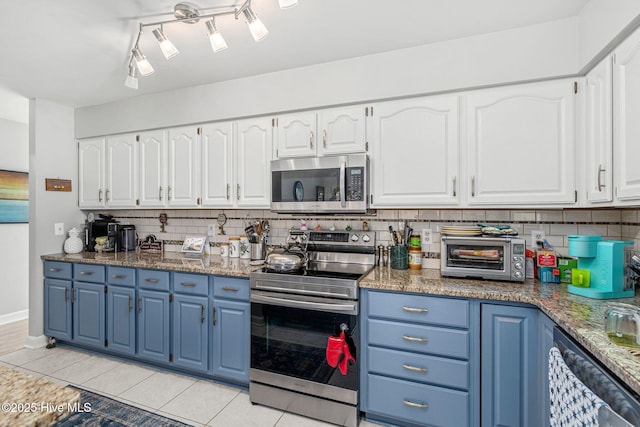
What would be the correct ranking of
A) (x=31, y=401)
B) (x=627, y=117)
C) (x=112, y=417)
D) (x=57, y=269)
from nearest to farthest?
1. (x=31, y=401)
2. (x=627, y=117)
3. (x=112, y=417)
4. (x=57, y=269)

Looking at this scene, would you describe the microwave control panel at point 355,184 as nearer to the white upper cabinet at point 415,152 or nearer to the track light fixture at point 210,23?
the white upper cabinet at point 415,152

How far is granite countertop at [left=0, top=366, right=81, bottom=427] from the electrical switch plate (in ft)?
10.2

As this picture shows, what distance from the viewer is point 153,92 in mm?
3016

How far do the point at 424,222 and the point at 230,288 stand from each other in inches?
61.9

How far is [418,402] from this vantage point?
1876mm

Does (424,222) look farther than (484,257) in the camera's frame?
Yes

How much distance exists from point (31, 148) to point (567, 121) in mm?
4584

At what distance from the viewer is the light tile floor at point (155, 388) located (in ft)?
6.80

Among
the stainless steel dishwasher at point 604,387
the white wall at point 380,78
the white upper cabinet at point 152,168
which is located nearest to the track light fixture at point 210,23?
the white wall at point 380,78

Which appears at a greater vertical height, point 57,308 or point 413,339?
point 413,339

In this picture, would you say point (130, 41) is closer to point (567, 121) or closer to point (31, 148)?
point (31, 148)

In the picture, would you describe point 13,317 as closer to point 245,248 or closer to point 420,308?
point 245,248

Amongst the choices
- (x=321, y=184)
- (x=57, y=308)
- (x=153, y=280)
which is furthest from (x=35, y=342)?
(x=321, y=184)

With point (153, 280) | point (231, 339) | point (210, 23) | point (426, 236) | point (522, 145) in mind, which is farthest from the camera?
point (153, 280)
